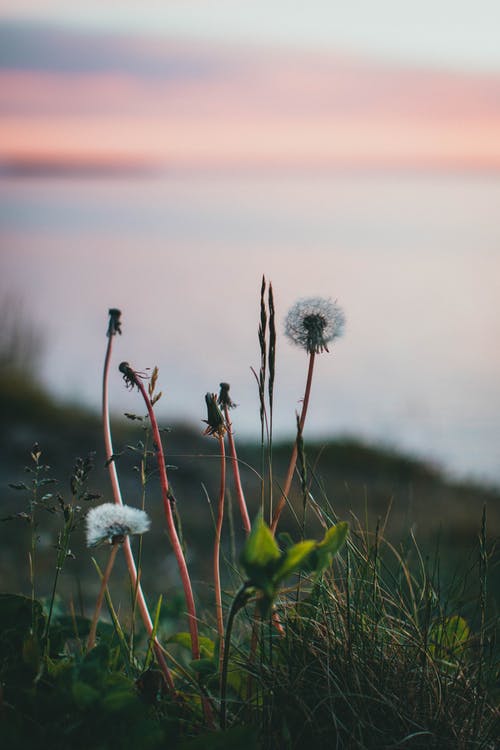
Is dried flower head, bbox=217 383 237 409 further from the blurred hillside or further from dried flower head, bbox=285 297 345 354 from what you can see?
the blurred hillside

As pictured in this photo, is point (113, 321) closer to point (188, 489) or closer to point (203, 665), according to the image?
point (203, 665)

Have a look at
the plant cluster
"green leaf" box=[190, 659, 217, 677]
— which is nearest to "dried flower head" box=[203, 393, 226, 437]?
the plant cluster

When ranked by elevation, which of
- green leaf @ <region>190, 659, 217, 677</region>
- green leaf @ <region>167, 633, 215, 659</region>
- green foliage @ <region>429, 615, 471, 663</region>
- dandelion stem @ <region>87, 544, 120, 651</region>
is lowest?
green leaf @ <region>167, 633, 215, 659</region>

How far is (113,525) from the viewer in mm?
1347

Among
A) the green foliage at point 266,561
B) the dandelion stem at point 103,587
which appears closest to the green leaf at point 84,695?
the dandelion stem at point 103,587

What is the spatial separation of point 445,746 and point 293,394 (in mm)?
5770

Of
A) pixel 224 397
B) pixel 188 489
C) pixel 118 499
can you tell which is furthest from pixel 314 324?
pixel 188 489

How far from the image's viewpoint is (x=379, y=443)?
633 cm

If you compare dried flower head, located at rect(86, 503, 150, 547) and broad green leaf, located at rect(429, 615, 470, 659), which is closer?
dried flower head, located at rect(86, 503, 150, 547)

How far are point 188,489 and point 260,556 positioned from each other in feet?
13.4

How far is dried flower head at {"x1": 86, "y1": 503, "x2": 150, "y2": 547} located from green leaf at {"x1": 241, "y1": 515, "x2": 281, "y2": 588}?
0.24 meters

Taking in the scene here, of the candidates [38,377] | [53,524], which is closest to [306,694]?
[53,524]

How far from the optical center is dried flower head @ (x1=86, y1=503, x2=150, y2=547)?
52.5 inches

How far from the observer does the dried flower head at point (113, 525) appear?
1334 mm
